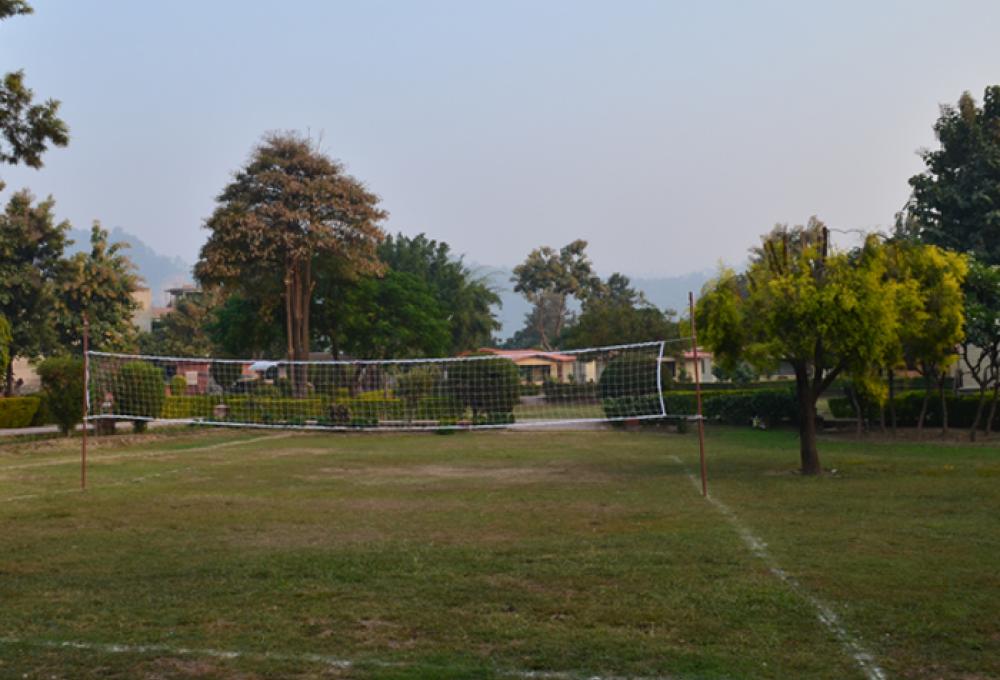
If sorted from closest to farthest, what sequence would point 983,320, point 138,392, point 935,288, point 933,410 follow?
point 935,288, point 983,320, point 933,410, point 138,392

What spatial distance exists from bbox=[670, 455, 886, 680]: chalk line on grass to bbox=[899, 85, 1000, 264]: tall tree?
107 feet

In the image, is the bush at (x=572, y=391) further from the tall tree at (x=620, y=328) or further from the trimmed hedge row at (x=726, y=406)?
the tall tree at (x=620, y=328)

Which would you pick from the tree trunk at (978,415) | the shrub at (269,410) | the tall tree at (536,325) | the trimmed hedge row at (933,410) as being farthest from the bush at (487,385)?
the tall tree at (536,325)

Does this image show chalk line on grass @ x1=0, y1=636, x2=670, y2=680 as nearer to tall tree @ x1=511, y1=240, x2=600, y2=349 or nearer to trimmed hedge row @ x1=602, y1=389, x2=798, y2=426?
trimmed hedge row @ x1=602, y1=389, x2=798, y2=426

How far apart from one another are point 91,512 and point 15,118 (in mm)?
5887

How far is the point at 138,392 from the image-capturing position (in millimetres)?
30141

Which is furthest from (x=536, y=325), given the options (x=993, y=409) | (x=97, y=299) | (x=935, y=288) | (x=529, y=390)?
(x=935, y=288)

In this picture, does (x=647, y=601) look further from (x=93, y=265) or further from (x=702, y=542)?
(x=93, y=265)

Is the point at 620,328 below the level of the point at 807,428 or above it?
above

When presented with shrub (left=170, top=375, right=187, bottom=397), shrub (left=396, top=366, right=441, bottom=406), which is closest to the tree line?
shrub (left=396, top=366, right=441, bottom=406)

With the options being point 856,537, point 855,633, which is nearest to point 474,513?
point 856,537

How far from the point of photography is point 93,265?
56.8 metres

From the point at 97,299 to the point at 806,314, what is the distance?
4928 cm

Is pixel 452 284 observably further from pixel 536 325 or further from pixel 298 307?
pixel 536 325
